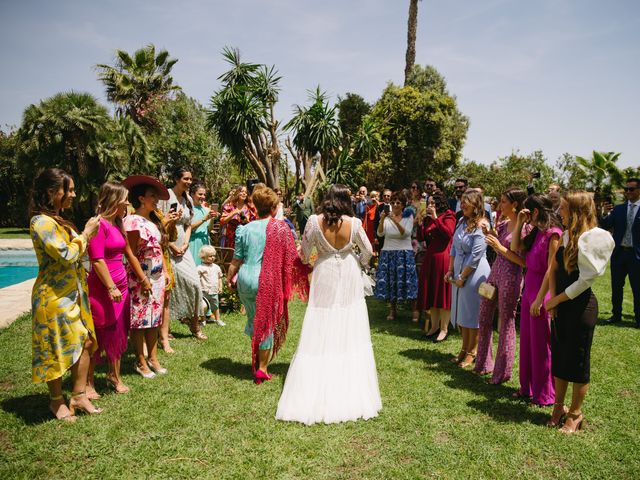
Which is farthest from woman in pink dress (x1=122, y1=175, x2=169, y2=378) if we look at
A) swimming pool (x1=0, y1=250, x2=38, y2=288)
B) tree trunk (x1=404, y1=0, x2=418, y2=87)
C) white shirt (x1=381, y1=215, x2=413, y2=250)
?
tree trunk (x1=404, y1=0, x2=418, y2=87)

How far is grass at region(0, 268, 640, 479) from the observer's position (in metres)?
3.16

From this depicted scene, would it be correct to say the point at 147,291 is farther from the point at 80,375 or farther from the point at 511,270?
the point at 511,270

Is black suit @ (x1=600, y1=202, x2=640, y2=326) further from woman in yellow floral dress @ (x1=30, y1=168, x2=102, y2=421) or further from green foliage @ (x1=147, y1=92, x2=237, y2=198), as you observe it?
green foliage @ (x1=147, y1=92, x2=237, y2=198)

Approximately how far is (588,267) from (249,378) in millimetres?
3432

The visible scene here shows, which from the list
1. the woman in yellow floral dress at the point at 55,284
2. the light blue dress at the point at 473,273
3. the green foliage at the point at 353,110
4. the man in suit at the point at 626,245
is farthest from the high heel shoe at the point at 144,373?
the green foliage at the point at 353,110

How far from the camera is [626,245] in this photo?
7.84 meters

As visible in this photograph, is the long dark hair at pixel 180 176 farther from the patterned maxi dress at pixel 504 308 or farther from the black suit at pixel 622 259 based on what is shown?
the black suit at pixel 622 259

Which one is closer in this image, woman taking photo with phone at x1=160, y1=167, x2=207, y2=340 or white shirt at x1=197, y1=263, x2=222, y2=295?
woman taking photo with phone at x1=160, y1=167, x2=207, y2=340

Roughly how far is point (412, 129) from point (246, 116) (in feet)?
32.1

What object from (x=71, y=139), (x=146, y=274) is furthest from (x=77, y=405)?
(x=71, y=139)

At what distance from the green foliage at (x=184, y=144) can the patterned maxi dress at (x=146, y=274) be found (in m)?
22.2

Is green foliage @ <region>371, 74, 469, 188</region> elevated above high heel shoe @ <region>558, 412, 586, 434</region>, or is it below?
above

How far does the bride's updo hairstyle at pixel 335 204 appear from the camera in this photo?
161 inches

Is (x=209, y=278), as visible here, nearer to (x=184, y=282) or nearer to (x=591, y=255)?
(x=184, y=282)
